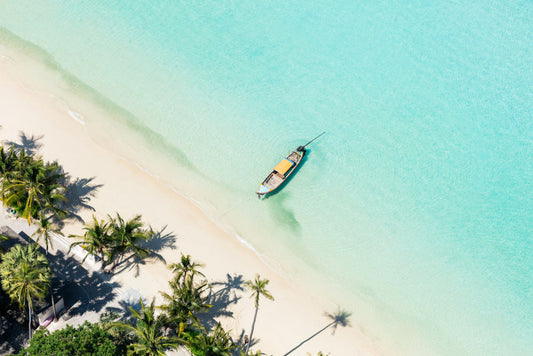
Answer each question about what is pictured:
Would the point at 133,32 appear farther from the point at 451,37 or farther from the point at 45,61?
the point at 451,37

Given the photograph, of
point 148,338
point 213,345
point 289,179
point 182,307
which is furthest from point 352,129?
point 148,338

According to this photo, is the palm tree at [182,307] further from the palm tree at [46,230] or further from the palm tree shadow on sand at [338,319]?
the palm tree shadow on sand at [338,319]

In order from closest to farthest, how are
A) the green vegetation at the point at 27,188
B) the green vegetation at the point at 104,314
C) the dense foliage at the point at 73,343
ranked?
the dense foliage at the point at 73,343, the green vegetation at the point at 104,314, the green vegetation at the point at 27,188

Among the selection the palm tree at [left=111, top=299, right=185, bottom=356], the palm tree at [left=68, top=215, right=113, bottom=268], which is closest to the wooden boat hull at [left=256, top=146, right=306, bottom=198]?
the palm tree at [left=68, top=215, right=113, bottom=268]

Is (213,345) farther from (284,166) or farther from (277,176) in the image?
(284,166)

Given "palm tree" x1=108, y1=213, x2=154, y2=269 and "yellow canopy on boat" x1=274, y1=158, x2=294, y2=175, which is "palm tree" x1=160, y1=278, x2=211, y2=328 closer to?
"palm tree" x1=108, y1=213, x2=154, y2=269

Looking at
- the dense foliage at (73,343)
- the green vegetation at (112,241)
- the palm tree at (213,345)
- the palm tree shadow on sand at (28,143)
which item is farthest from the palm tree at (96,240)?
the palm tree shadow on sand at (28,143)
